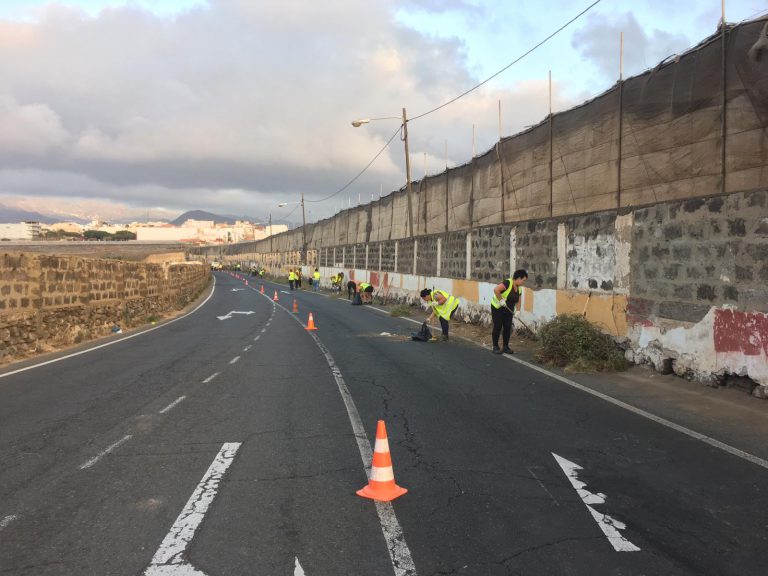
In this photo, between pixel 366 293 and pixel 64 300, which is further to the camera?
→ pixel 366 293

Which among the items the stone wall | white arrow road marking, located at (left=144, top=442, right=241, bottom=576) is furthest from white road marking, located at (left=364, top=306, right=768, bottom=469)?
the stone wall

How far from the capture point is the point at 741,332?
23.5 feet

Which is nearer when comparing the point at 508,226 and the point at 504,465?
the point at 504,465

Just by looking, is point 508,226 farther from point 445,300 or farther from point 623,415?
point 623,415

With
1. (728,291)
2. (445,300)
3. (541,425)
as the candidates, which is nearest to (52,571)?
(541,425)

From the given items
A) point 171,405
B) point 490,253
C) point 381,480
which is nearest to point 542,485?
point 381,480

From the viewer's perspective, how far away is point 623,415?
6.38m

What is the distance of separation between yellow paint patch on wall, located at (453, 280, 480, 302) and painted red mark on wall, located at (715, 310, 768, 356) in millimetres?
9069

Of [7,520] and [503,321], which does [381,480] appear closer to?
[7,520]

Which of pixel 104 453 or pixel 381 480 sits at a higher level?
pixel 381 480

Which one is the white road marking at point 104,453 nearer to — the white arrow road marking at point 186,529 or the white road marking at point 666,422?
the white arrow road marking at point 186,529

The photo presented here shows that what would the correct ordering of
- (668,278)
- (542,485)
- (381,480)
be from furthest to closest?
(668,278) < (542,485) < (381,480)

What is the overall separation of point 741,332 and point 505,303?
445cm

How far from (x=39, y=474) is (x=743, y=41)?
1170 centimetres
